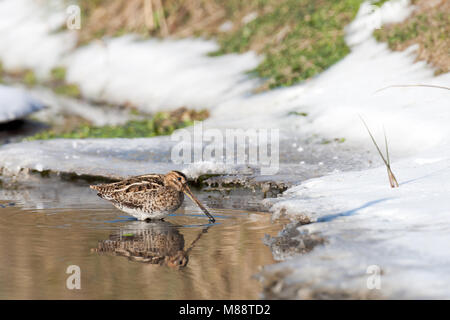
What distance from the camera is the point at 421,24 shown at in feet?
45.6

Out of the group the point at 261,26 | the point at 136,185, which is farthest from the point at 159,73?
the point at 136,185

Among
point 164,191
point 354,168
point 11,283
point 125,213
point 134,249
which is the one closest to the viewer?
point 11,283

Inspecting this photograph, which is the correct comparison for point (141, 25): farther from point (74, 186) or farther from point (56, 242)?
point (56, 242)

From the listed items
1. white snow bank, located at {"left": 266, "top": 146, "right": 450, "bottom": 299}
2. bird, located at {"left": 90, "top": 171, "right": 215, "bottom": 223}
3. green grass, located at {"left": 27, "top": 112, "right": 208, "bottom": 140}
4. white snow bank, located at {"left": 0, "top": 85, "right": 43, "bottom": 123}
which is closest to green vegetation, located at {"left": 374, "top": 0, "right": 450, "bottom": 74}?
white snow bank, located at {"left": 266, "top": 146, "right": 450, "bottom": 299}

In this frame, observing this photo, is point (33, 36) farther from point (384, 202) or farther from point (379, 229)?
point (379, 229)

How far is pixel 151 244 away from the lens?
7.37 metres

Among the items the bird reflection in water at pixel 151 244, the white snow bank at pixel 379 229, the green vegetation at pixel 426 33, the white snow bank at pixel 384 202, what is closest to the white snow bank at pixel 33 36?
the green vegetation at pixel 426 33

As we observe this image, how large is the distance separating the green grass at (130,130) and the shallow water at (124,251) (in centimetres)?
481

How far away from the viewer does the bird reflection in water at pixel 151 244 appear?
676 cm

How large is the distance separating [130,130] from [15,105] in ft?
10.6

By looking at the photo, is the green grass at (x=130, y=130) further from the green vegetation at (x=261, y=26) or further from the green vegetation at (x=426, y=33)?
the green vegetation at (x=426, y=33)

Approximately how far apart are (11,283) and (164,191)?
8.65ft

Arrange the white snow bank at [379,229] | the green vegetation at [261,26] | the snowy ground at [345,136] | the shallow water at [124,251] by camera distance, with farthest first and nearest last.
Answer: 1. the green vegetation at [261,26]
2. the shallow water at [124,251]
3. the snowy ground at [345,136]
4. the white snow bank at [379,229]
